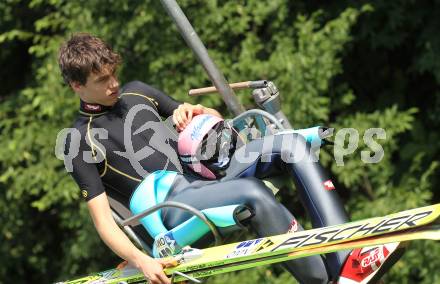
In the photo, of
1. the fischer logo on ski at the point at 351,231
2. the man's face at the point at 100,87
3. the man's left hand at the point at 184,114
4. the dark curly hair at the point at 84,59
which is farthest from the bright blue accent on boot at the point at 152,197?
the fischer logo on ski at the point at 351,231

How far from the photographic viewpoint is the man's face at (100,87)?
4531 millimetres

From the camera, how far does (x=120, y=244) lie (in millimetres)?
4352

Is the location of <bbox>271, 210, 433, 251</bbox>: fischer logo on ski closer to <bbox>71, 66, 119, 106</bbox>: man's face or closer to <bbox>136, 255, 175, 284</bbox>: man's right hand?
<bbox>136, 255, 175, 284</bbox>: man's right hand

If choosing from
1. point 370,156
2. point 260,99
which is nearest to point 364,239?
point 260,99

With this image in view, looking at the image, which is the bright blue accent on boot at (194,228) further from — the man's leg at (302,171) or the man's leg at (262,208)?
the man's leg at (302,171)

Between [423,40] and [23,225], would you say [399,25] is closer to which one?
[423,40]

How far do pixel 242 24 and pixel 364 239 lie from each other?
412 cm

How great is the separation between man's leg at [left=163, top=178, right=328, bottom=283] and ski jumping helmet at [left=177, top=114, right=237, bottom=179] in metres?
0.14

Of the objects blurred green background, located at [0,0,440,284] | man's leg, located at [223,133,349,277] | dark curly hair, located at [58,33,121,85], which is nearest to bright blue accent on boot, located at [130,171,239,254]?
man's leg, located at [223,133,349,277]

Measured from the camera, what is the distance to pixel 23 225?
Result: 30.9 feet

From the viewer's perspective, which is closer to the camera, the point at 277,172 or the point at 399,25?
the point at 277,172

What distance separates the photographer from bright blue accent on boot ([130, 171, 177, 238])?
14.4 ft

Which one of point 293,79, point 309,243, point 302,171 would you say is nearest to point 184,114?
point 302,171

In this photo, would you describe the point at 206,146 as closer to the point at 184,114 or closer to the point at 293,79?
the point at 184,114
